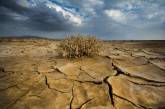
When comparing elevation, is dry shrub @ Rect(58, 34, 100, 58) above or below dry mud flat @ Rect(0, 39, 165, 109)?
above

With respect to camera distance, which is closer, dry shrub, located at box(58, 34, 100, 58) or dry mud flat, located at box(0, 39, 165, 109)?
dry mud flat, located at box(0, 39, 165, 109)

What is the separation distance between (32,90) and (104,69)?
4.33ft

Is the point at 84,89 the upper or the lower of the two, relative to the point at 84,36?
lower

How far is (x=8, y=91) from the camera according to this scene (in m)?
2.20

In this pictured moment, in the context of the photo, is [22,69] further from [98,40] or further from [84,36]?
[98,40]

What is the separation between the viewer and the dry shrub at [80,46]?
3902 mm

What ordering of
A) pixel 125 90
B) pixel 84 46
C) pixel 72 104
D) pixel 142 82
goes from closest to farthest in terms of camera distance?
1. pixel 72 104
2. pixel 125 90
3. pixel 142 82
4. pixel 84 46

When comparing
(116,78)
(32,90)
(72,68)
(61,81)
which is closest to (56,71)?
(72,68)

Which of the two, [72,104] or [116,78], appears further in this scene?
[116,78]

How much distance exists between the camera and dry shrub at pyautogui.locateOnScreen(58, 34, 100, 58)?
3.90 m

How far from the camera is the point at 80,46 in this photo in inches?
154

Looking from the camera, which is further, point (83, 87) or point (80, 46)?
point (80, 46)

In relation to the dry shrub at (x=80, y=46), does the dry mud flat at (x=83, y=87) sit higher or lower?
lower

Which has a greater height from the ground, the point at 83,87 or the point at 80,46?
the point at 80,46
